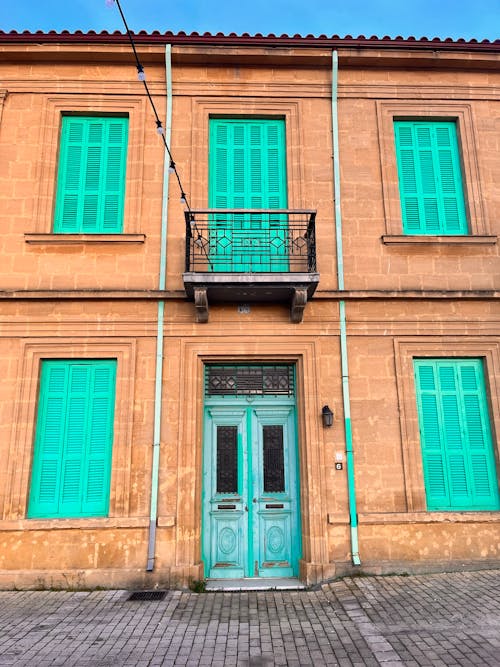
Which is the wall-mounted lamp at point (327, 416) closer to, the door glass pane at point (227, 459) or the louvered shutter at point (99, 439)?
the door glass pane at point (227, 459)

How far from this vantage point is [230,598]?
6125 millimetres

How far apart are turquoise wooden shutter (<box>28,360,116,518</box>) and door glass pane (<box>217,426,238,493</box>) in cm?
162

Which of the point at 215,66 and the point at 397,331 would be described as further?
the point at 215,66

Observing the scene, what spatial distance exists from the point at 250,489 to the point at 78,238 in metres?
4.73

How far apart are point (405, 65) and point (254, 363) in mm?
5864

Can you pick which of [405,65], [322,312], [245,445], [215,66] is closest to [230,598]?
[245,445]

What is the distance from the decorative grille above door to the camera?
7.51 meters

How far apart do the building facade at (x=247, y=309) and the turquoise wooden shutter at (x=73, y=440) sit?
0.10 ft

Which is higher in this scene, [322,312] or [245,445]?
[322,312]

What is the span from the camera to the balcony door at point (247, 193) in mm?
7629

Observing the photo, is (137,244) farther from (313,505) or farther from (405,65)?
(405,65)

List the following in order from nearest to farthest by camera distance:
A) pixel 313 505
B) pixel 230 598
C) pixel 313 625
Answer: pixel 313 625 → pixel 230 598 → pixel 313 505

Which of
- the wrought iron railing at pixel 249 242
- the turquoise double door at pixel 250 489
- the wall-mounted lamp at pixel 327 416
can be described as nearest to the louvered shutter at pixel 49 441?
the turquoise double door at pixel 250 489

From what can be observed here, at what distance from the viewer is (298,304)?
711cm
